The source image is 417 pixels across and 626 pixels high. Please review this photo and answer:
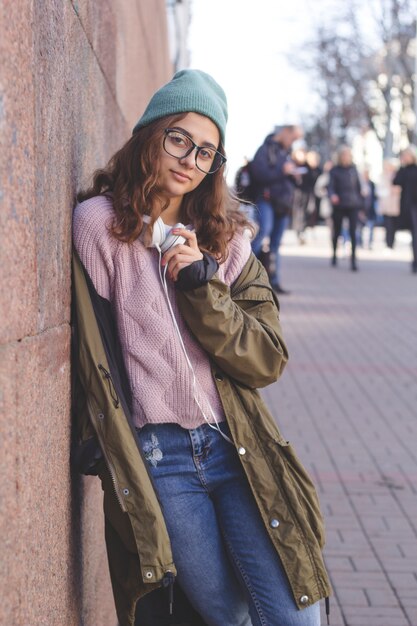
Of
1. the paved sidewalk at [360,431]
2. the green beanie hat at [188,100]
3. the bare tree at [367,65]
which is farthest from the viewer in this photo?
the bare tree at [367,65]

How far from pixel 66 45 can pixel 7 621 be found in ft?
4.12

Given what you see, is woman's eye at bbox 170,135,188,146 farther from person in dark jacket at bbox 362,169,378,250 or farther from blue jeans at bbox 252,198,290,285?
person in dark jacket at bbox 362,169,378,250

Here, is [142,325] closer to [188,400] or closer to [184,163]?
[188,400]

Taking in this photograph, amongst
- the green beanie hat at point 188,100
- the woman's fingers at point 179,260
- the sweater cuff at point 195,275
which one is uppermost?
the green beanie hat at point 188,100

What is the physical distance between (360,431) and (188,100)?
14.6 feet

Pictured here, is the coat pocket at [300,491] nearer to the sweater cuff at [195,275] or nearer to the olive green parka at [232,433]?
the olive green parka at [232,433]

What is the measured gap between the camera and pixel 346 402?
775 centimetres

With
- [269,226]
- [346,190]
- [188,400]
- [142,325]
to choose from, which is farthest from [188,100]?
[346,190]

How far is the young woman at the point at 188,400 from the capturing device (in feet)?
8.44

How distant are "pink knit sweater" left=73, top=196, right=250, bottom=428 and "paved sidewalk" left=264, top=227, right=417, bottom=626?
1.72 metres

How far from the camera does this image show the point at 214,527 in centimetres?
267

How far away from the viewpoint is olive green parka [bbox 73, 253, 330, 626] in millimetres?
2475

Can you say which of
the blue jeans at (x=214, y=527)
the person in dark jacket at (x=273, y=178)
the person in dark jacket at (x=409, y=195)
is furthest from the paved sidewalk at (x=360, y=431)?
the person in dark jacket at (x=409, y=195)

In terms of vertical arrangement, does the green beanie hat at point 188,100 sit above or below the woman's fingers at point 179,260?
above
